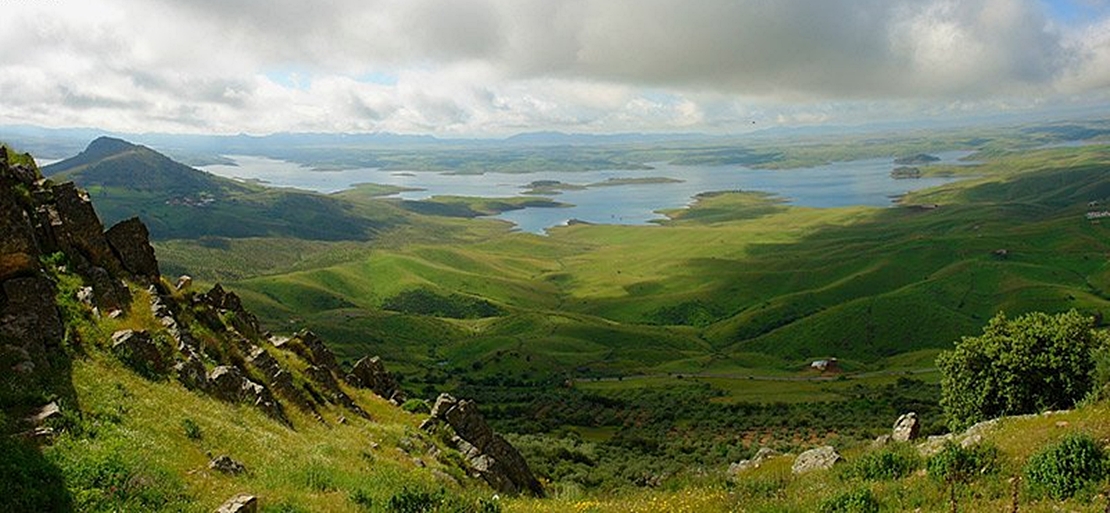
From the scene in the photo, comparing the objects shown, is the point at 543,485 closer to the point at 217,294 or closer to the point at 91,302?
the point at 217,294

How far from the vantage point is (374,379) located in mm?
45156

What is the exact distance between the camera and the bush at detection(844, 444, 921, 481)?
18.1 metres

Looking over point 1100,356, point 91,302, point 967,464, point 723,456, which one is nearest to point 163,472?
point 91,302

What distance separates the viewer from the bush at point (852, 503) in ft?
48.5

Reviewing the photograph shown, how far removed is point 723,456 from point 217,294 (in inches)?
1784

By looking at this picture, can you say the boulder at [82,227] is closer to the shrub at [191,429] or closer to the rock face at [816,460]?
the shrub at [191,429]

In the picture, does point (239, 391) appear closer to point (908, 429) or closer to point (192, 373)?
point (192, 373)

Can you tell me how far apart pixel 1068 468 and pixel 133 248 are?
119ft

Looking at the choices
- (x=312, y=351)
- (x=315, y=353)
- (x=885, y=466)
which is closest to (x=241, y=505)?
(x=885, y=466)

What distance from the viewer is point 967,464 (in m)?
16.4

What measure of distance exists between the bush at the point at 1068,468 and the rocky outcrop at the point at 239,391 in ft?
80.9

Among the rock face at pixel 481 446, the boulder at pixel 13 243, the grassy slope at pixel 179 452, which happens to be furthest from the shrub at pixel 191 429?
the rock face at pixel 481 446

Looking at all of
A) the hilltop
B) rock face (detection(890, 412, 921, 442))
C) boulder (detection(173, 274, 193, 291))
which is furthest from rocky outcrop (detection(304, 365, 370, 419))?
rock face (detection(890, 412, 921, 442))

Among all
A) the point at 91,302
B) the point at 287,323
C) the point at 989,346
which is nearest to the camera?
the point at 91,302
